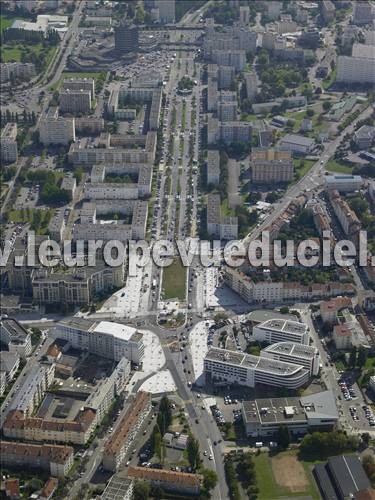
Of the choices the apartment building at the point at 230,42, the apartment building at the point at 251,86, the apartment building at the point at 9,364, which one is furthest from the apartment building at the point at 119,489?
the apartment building at the point at 230,42

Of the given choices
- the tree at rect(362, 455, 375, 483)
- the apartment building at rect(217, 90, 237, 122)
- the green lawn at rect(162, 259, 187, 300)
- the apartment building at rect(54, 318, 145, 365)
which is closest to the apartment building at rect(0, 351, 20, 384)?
the apartment building at rect(54, 318, 145, 365)

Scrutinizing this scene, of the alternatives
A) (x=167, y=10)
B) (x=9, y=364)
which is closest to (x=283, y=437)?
(x=9, y=364)

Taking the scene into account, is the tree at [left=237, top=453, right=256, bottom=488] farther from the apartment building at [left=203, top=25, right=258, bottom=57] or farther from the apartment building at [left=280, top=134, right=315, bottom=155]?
the apartment building at [left=203, top=25, right=258, bottom=57]

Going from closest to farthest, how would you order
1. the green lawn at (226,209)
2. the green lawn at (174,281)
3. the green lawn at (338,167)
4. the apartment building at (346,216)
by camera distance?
the green lawn at (174,281), the apartment building at (346,216), the green lawn at (226,209), the green lawn at (338,167)

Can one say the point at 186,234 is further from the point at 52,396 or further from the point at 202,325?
the point at 52,396

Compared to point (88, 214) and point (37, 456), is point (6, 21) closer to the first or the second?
point (88, 214)

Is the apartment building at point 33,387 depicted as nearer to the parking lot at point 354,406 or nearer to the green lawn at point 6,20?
the parking lot at point 354,406
